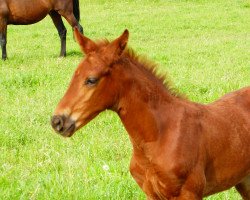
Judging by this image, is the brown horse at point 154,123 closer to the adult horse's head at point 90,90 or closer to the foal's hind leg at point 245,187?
the adult horse's head at point 90,90

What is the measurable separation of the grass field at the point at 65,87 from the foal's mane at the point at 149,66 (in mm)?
204

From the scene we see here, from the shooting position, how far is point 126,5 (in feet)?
91.8

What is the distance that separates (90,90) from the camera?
342 cm

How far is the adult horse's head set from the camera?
3.39m

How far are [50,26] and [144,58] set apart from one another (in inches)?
769

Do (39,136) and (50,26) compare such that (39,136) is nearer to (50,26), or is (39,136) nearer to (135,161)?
(135,161)

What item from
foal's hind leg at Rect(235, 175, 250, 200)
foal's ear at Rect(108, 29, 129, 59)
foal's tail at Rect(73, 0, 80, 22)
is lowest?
foal's tail at Rect(73, 0, 80, 22)

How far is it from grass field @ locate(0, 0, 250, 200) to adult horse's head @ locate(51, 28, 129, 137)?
686mm

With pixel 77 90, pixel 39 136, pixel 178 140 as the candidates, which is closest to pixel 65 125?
pixel 77 90

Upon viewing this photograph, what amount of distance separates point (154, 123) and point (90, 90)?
0.51m

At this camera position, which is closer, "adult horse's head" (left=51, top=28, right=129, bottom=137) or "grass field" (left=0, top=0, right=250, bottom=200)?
"adult horse's head" (left=51, top=28, right=129, bottom=137)

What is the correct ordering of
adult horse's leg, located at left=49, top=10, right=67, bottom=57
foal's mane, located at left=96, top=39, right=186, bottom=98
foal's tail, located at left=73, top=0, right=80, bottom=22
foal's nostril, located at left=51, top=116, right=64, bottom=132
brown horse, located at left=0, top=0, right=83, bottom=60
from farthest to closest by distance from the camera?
1. foal's tail, located at left=73, top=0, right=80, bottom=22
2. adult horse's leg, located at left=49, top=10, right=67, bottom=57
3. brown horse, located at left=0, top=0, right=83, bottom=60
4. foal's mane, located at left=96, top=39, right=186, bottom=98
5. foal's nostril, located at left=51, top=116, right=64, bottom=132

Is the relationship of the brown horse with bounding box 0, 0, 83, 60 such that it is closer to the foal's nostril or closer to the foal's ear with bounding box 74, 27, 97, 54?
the foal's ear with bounding box 74, 27, 97, 54

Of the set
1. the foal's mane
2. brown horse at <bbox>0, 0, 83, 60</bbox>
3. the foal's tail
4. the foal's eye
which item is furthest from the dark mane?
the foal's tail
